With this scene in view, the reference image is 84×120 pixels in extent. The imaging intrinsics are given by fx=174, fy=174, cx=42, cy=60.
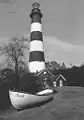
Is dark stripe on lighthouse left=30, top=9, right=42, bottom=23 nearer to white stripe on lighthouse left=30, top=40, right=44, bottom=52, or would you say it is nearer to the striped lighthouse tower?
the striped lighthouse tower

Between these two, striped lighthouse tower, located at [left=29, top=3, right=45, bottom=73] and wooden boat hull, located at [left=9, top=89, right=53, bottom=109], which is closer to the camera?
wooden boat hull, located at [left=9, top=89, right=53, bottom=109]

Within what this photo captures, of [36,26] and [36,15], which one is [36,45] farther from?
[36,15]

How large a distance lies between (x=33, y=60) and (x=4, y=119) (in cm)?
2206

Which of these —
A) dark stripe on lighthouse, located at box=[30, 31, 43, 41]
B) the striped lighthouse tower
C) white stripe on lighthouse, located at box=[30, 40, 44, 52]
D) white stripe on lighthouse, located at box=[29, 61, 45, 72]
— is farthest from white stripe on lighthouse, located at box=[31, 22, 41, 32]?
white stripe on lighthouse, located at box=[29, 61, 45, 72]

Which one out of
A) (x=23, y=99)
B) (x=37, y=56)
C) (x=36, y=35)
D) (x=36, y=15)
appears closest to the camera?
(x=23, y=99)

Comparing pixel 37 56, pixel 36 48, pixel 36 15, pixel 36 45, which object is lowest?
pixel 37 56

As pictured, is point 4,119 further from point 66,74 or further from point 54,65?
point 54,65

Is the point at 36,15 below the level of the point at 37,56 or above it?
above

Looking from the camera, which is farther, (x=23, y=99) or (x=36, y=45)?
(x=36, y=45)

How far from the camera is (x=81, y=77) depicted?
43.5 metres

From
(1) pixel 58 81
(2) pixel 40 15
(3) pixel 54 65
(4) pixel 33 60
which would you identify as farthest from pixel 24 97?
(3) pixel 54 65

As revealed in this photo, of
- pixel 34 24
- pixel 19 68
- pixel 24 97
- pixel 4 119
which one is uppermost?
pixel 34 24

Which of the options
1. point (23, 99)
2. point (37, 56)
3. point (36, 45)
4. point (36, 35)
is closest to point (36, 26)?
point (36, 35)

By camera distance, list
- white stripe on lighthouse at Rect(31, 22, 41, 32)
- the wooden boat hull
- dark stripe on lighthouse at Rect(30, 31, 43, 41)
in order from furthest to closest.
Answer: white stripe on lighthouse at Rect(31, 22, 41, 32) < dark stripe on lighthouse at Rect(30, 31, 43, 41) < the wooden boat hull
